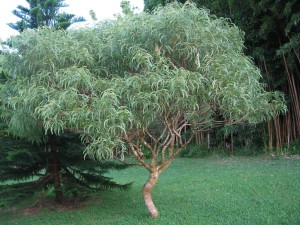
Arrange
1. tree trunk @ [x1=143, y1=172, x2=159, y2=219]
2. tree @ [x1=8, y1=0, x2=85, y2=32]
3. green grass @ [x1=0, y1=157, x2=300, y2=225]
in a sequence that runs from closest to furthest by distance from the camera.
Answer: tree trunk @ [x1=143, y1=172, x2=159, y2=219] < green grass @ [x1=0, y1=157, x2=300, y2=225] < tree @ [x1=8, y1=0, x2=85, y2=32]

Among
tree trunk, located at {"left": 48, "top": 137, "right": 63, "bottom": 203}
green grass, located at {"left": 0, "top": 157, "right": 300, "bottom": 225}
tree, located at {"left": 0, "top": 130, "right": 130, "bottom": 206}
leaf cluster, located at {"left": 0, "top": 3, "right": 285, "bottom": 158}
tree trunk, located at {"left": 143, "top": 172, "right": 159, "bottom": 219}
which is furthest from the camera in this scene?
tree trunk, located at {"left": 48, "top": 137, "right": 63, "bottom": 203}

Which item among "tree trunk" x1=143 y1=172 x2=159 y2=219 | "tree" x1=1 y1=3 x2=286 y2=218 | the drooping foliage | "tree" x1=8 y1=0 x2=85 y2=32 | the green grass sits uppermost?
"tree" x1=8 y1=0 x2=85 y2=32

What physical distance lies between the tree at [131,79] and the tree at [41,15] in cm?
497

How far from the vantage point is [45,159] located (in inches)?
210

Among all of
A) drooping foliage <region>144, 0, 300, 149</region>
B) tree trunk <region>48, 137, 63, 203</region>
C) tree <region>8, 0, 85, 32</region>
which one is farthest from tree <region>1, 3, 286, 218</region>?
tree <region>8, 0, 85, 32</region>

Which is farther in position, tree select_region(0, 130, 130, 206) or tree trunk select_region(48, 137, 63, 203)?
tree trunk select_region(48, 137, 63, 203)

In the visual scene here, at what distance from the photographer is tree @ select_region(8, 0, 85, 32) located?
8.61 meters

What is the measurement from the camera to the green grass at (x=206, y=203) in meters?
4.23

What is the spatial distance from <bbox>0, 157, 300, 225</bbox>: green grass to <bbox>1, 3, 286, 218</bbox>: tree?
622 mm

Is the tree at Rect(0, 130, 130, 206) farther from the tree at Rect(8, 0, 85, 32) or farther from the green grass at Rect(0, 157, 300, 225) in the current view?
the tree at Rect(8, 0, 85, 32)

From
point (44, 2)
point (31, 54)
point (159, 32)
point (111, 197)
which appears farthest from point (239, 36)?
point (44, 2)

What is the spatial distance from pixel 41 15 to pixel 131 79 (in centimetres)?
635

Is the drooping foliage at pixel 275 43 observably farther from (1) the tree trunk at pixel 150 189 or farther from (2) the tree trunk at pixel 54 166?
(2) the tree trunk at pixel 54 166

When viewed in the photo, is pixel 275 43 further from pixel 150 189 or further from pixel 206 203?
pixel 150 189
